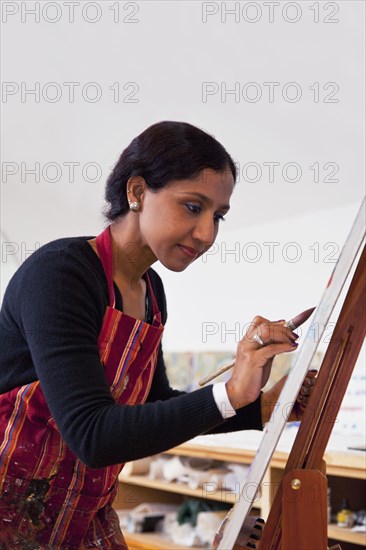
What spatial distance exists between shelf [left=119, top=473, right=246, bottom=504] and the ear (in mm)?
2175

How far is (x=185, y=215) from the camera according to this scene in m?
1.11

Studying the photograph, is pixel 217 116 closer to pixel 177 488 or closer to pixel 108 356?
pixel 177 488

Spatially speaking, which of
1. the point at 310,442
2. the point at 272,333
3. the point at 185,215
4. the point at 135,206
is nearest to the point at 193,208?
the point at 185,215

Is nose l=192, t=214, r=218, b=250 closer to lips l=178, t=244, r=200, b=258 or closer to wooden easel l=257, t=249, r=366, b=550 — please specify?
lips l=178, t=244, r=200, b=258

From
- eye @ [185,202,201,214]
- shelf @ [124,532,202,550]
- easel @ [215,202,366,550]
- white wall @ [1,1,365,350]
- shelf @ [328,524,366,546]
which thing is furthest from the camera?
shelf @ [124,532,202,550]

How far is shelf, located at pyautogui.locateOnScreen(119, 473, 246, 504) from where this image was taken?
329cm

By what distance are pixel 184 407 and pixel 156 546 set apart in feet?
8.59

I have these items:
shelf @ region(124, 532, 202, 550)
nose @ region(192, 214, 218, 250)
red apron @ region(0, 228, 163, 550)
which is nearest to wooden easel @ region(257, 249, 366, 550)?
nose @ region(192, 214, 218, 250)

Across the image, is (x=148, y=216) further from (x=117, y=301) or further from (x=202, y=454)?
(x=202, y=454)

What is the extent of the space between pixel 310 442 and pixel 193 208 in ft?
1.25

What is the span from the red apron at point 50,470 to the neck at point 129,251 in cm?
2

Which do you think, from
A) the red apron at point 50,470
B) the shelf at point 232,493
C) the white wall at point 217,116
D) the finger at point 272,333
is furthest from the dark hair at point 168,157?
the shelf at point 232,493

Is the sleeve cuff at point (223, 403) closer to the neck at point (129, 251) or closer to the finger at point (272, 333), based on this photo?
the finger at point (272, 333)

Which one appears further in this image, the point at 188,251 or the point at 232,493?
the point at 232,493
